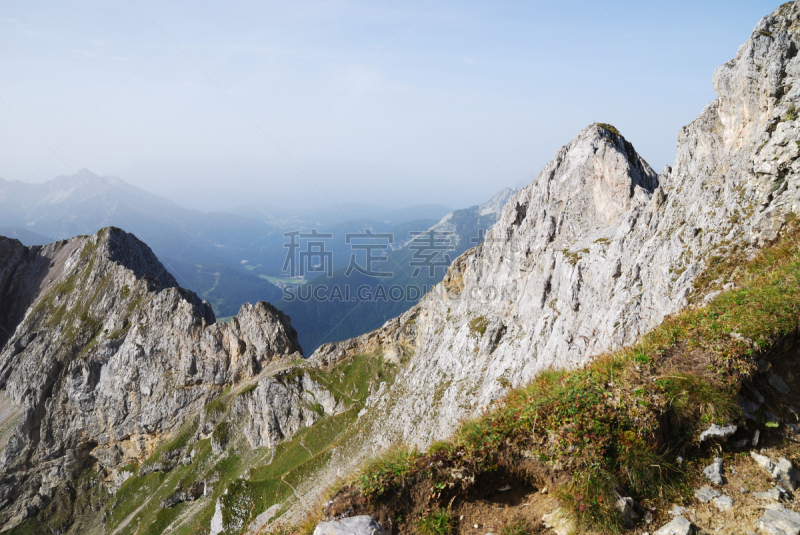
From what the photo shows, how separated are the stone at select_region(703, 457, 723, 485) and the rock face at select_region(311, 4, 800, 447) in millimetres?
4895

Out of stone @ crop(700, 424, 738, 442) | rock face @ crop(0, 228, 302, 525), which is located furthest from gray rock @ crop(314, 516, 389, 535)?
rock face @ crop(0, 228, 302, 525)

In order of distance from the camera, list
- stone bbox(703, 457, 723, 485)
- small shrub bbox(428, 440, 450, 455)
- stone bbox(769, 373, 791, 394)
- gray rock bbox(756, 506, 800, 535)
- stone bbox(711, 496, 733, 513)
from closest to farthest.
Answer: gray rock bbox(756, 506, 800, 535) → stone bbox(711, 496, 733, 513) → stone bbox(703, 457, 723, 485) → stone bbox(769, 373, 791, 394) → small shrub bbox(428, 440, 450, 455)

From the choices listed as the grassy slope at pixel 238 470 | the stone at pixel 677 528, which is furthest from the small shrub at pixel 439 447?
the grassy slope at pixel 238 470

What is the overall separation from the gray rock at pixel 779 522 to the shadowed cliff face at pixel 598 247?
7.21 metres

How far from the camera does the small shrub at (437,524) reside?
382 inches

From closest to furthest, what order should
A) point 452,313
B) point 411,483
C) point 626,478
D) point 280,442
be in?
1. point 626,478
2. point 411,483
3. point 452,313
4. point 280,442

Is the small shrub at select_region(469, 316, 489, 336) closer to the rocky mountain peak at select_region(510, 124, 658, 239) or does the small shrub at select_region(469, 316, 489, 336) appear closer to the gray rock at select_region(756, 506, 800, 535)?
the rocky mountain peak at select_region(510, 124, 658, 239)

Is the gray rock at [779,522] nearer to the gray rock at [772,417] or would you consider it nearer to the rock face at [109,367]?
the gray rock at [772,417]

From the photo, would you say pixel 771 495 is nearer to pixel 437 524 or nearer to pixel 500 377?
pixel 437 524

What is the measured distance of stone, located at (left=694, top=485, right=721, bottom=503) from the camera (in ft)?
28.9

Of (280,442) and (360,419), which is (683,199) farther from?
(280,442)

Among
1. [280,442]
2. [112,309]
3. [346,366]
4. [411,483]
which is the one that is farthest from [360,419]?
[112,309]

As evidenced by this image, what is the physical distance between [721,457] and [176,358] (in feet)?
376

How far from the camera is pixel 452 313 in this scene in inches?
2753
